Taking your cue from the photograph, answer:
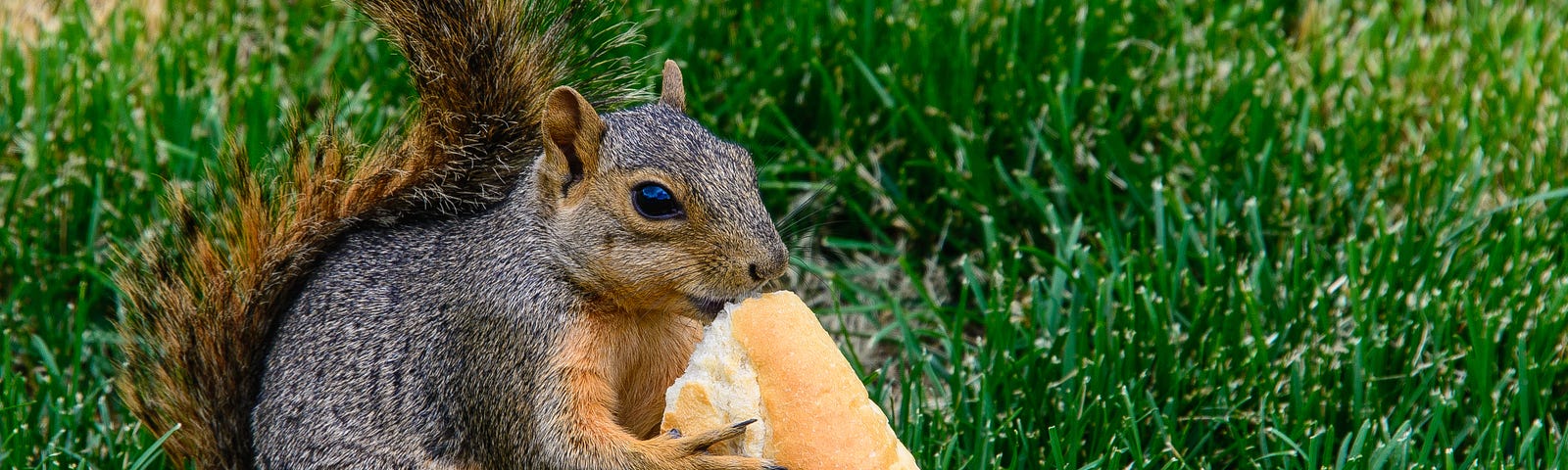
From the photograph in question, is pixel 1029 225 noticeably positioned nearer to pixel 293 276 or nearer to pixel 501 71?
pixel 501 71

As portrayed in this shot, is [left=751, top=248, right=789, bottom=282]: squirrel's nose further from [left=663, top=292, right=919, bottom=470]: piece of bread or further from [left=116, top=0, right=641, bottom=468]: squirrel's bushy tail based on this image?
[left=116, top=0, right=641, bottom=468]: squirrel's bushy tail

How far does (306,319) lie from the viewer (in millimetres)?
2307

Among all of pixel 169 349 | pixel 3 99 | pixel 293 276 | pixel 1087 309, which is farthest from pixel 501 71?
pixel 3 99

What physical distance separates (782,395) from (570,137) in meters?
0.44

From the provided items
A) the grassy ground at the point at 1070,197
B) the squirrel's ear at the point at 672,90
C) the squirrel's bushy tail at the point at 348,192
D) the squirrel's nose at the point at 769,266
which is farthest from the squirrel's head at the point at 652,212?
the grassy ground at the point at 1070,197

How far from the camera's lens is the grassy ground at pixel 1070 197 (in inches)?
103

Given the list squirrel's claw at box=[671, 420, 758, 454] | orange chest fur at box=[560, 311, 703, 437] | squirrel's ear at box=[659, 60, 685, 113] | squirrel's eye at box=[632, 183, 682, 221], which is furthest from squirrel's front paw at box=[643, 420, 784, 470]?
squirrel's ear at box=[659, 60, 685, 113]

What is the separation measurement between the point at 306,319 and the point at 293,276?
10 centimetres

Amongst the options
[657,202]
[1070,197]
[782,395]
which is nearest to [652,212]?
[657,202]

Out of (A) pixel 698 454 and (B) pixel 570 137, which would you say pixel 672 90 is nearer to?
(B) pixel 570 137

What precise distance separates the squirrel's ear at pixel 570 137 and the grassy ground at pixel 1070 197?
22.4 inches

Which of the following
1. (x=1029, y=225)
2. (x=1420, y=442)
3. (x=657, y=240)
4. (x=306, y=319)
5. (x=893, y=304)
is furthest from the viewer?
(x=1029, y=225)

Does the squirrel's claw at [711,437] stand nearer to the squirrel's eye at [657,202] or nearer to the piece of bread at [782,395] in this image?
the piece of bread at [782,395]

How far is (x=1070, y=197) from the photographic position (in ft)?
→ 10.3
